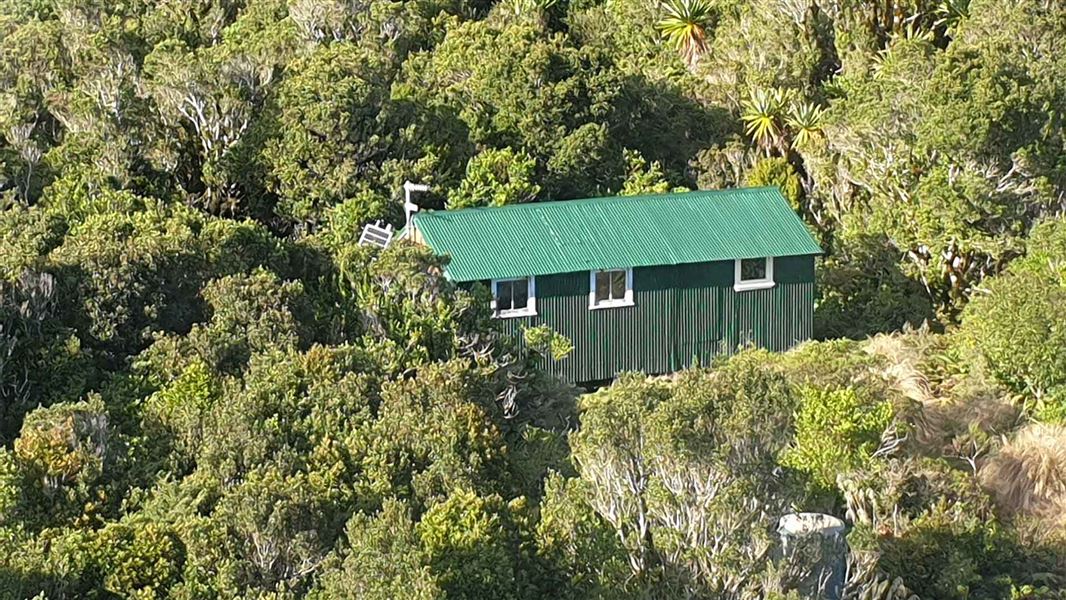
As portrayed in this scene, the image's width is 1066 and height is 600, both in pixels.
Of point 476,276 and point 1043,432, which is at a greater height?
point 476,276

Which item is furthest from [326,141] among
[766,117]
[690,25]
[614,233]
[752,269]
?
[690,25]

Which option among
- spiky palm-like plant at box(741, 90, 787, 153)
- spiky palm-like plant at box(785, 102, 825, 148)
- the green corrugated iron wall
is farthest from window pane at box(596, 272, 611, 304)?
spiky palm-like plant at box(741, 90, 787, 153)

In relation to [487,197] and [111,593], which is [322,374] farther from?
[487,197]

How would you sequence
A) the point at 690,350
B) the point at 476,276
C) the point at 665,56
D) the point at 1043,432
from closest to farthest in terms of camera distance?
the point at 1043,432 → the point at 476,276 → the point at 690,350 → the point at 665,56

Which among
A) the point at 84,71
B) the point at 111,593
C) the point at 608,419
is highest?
the point at 84,71

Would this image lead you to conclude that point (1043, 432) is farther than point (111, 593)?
Yes

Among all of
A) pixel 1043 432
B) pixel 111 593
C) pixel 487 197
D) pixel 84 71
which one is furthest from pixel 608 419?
pixel 84 71

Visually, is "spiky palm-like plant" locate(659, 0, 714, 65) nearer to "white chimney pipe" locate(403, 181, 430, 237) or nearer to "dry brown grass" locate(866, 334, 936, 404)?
"white chimney pipe" locate(403, 181, 430, 237)

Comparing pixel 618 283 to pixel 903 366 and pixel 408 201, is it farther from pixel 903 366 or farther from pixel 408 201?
pixel 903 366
